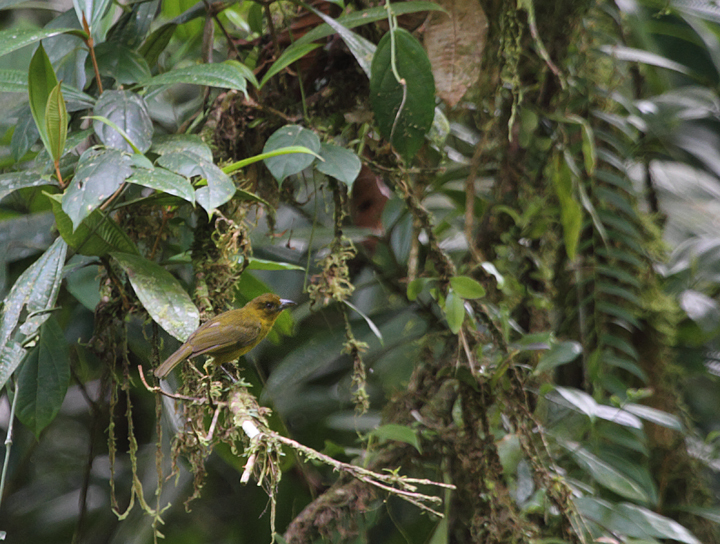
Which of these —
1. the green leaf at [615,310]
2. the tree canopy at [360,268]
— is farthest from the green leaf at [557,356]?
the green leaf at [615,310]

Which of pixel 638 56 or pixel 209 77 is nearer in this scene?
pixel 209 77

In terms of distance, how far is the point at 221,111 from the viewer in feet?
4.31

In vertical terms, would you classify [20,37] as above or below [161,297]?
above

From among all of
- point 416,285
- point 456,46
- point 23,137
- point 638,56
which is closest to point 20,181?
point 23,137

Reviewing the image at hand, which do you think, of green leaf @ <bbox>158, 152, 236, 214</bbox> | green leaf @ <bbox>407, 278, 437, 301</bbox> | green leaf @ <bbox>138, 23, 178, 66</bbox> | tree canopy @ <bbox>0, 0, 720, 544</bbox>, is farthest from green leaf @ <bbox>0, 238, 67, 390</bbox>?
green leaf @ <bbox>407, 278, 437, 301</bbox>

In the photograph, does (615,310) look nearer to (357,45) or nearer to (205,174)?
(357,45)

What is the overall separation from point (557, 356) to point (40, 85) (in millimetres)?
1209

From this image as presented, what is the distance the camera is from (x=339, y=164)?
119 centimetres

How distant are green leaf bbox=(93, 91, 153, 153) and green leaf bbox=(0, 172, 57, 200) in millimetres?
119

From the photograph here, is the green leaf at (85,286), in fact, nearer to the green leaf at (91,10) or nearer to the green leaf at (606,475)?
the green leaf at (91,10)

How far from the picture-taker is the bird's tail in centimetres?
94

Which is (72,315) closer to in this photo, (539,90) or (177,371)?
(177,371)

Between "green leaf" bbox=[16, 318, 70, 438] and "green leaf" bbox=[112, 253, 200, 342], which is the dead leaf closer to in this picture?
"green leaf" bbox=[112, 253, 200, 342]

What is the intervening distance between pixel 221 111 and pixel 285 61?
187 mm
